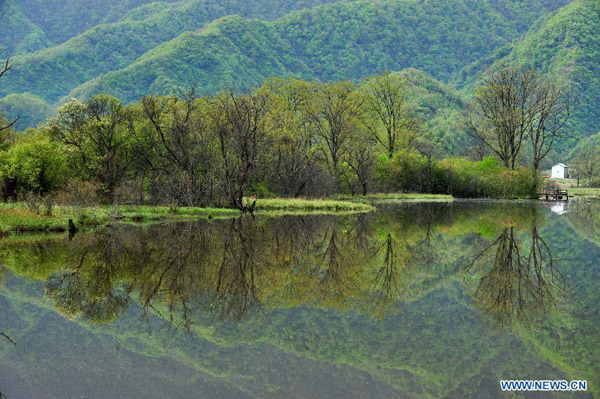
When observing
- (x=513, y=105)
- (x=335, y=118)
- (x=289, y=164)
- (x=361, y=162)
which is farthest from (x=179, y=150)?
(x=513, y=105)

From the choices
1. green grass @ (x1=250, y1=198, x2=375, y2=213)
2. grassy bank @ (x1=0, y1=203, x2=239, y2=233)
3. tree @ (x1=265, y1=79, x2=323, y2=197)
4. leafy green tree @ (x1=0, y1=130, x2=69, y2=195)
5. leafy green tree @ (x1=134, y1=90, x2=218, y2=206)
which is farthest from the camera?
tree @ (x1=265, y1=79, x2=323, y2=197)

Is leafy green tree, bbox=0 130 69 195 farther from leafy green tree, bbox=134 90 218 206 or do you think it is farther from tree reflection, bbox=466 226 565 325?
tree reflection, bbox=466 226 565 325

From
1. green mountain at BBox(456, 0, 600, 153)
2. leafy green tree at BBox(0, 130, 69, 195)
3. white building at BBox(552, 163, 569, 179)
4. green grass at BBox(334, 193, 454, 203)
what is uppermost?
green mountain at BBox(456, 0, 600, 153)

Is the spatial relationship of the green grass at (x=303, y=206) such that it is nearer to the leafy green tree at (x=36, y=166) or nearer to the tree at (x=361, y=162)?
the tree at (x=361, y=162)

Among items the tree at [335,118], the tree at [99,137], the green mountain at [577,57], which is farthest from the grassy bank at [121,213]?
the green mountain at [577,57]

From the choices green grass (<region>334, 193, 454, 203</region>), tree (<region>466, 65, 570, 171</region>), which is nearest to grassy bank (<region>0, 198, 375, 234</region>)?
green grass (<region>334, 193, 454, 203</region>)

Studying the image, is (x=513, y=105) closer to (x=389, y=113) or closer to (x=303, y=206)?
(x=389, y=113)

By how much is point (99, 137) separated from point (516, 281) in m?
37.2

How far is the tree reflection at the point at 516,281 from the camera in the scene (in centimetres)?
1294

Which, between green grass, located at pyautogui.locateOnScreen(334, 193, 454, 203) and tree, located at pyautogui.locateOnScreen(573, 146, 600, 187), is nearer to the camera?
green grass, located at pyautogui.locateOnScreen(334, 193, 454, 203)

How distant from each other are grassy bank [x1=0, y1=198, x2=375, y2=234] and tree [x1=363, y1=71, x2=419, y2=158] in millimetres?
34036

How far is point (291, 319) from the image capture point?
473 inches

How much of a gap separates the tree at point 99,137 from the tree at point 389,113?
4371 cm

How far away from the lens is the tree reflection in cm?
1294
